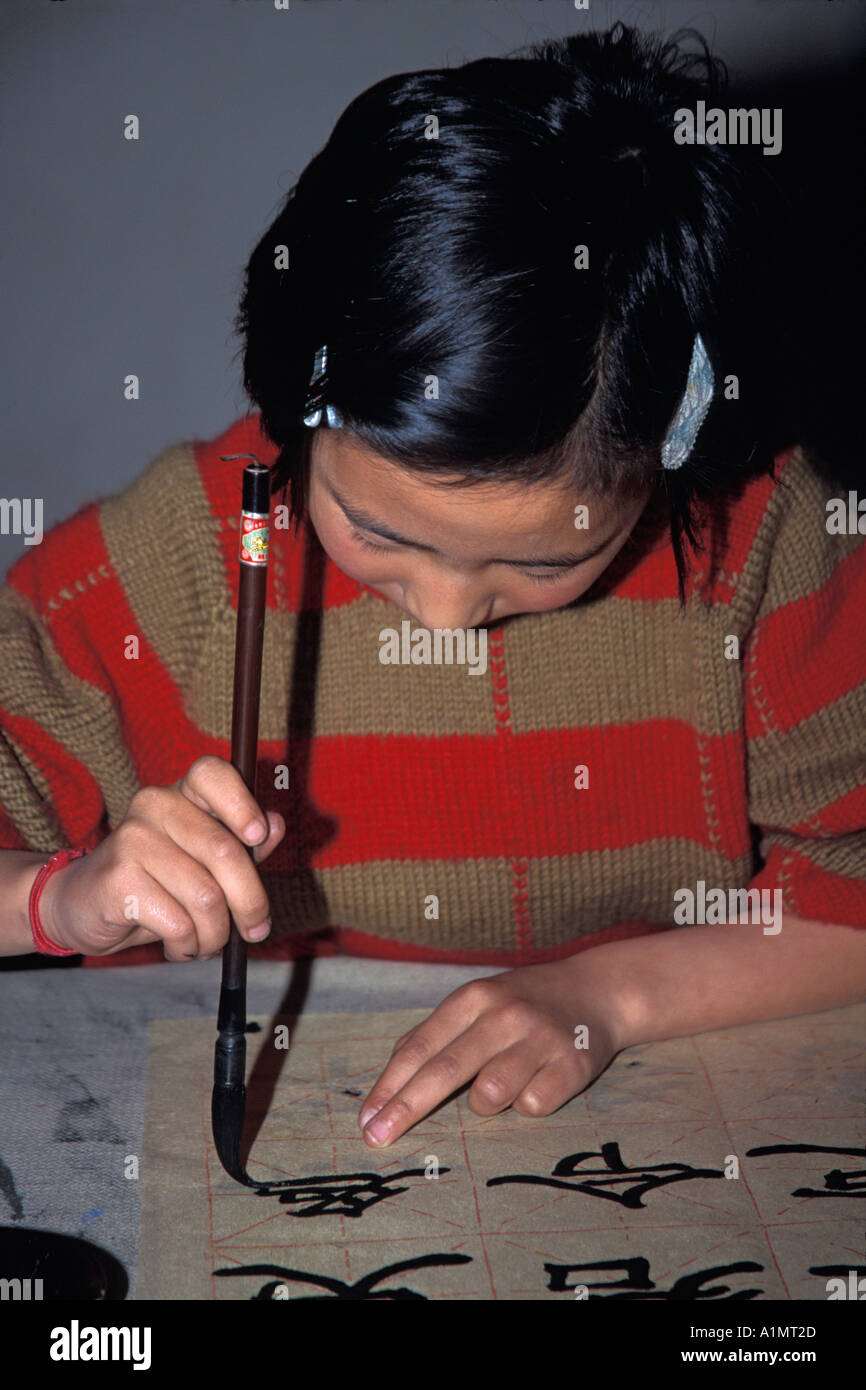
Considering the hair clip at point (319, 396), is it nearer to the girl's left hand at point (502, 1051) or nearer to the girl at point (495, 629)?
the girl at point (495, 629)

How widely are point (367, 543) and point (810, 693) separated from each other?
313 mm

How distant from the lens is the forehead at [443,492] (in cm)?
62

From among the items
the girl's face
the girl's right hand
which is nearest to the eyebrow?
the girl's face

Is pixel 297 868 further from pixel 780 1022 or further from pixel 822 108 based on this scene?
pixel 822 108

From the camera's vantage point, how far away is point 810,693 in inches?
33.3

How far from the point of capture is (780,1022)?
0.76 meters

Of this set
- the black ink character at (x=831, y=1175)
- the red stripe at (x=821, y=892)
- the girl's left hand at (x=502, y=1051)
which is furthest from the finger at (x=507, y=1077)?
the red stripe at (x=821, y=892)

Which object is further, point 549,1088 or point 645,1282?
point 549,1088

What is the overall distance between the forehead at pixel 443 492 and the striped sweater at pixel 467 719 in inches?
7.3

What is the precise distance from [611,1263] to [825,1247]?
85mm

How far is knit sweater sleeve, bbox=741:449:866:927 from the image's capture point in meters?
0.83

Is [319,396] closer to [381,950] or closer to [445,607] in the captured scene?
[445,607]

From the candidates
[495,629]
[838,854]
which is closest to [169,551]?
[495,629]

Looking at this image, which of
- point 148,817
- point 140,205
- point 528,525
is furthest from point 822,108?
point 148,817
